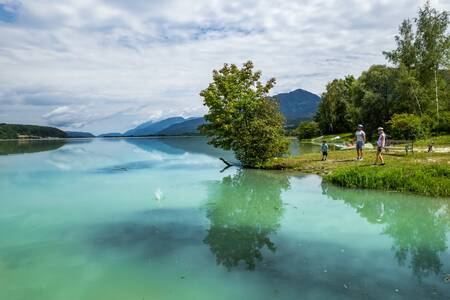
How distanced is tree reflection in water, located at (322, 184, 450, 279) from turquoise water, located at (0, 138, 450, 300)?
0.04 metres

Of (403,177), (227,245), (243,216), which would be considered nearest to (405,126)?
→ (403,177)

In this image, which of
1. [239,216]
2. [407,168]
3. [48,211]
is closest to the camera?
[239,216]

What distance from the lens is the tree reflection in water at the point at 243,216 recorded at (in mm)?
12195

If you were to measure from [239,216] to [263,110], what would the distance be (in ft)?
70.9

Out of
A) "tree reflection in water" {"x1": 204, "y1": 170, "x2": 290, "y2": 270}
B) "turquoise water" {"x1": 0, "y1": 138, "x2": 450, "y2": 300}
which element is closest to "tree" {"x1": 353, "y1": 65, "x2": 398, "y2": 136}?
"tree reflection in water" {"x1": 204, "y1": 170, "x2": 290, "y2": 270}

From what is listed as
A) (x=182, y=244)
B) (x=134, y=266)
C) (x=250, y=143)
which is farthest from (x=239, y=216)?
(x=250, y=143)

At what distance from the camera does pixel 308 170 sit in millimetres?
31875

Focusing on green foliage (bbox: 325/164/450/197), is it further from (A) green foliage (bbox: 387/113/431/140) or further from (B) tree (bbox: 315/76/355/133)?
(B) tree (bbox: 315/76/355/133)

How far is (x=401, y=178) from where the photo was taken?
886 inches

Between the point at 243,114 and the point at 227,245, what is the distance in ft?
83.9

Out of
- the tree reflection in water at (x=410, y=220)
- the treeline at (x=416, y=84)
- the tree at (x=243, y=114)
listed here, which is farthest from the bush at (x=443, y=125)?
the tree reflection in water at (x=410, y=220)

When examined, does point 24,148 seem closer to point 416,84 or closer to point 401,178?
point 416,84

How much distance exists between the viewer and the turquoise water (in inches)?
371

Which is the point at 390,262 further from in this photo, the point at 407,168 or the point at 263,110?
the point at 263,110
